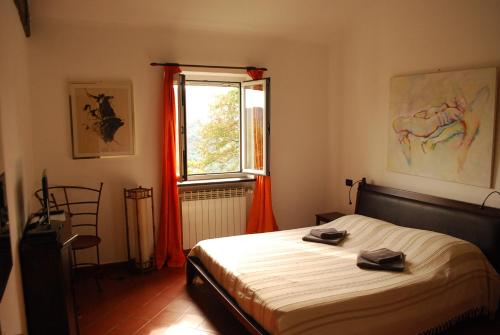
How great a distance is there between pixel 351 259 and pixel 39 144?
2970mm

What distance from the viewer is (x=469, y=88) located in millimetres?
3195

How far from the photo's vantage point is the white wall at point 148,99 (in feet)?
12.3

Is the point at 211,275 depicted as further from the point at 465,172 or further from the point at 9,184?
the point at 465,172

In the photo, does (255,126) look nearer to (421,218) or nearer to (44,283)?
(421,218)

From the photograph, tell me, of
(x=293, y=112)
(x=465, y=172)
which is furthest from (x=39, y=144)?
(x=465, y=172)

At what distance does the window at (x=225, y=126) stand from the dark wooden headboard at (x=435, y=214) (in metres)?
1.19

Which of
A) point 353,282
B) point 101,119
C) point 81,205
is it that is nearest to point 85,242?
point 81,205

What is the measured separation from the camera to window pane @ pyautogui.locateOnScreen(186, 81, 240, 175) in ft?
14.9

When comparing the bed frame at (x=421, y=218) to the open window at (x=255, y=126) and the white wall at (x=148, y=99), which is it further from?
the open window at (x=255, y=126)

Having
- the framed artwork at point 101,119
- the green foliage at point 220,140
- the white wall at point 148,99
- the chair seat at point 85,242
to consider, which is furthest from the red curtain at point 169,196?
the chair seat at point 85,242

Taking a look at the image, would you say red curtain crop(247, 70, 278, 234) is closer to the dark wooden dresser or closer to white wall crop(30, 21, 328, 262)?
white wall crop(30, 21, 328, 262)

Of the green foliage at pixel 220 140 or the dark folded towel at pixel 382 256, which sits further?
the green foliage at pixel 220 140

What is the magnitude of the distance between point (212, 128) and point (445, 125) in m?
2.43

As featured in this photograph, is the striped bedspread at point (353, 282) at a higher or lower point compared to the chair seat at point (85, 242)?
lower
